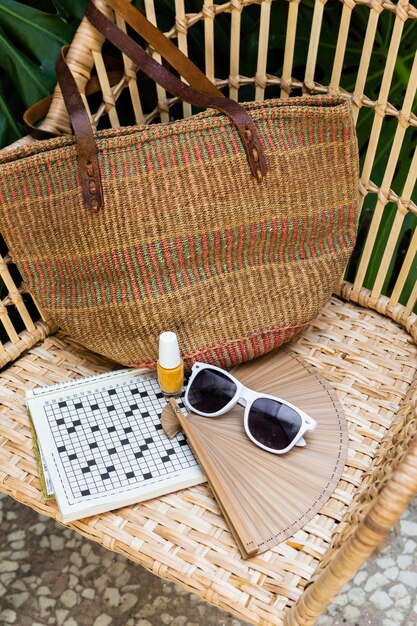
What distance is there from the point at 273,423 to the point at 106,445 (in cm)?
20

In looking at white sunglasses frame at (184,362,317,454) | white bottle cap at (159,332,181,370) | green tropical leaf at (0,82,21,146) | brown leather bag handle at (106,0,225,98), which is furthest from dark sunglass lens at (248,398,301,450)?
green tropical leaf at (0,82,21,146)

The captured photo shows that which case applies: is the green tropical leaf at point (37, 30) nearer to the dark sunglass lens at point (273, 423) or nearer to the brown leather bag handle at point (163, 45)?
the brown leather bag handle at point (163, 45)

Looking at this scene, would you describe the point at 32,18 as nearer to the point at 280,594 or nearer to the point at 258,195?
the point at 258,195

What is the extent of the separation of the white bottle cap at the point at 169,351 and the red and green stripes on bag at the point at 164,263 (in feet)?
0.19

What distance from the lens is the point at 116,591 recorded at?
38.5 inches

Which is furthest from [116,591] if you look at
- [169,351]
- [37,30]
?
[37,30]

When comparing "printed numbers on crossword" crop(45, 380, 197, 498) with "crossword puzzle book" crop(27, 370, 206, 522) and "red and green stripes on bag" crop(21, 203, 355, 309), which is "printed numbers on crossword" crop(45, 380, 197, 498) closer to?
"crossword puzzle book" crop(27, 370, 206, 522)

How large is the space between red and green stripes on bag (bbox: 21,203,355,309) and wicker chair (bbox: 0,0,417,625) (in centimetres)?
9

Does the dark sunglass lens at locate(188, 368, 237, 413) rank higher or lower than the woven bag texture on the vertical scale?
lower

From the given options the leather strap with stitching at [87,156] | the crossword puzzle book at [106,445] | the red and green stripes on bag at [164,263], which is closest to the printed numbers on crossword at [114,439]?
the crossword puzzle book at [106,445]

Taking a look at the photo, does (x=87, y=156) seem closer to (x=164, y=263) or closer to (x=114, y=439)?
(x=164, y=263)

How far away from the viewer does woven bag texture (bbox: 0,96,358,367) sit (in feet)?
2.24

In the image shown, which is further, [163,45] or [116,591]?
[116,591]

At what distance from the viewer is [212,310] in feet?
2.48
